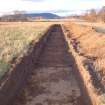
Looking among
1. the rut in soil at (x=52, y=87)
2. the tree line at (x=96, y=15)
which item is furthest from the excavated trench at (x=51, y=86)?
the tree line at (x=96, y=15)

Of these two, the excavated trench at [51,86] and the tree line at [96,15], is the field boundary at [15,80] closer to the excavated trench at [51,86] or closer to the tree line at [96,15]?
the excavated trench at [51,86]

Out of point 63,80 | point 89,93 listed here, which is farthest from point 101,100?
point 63,80

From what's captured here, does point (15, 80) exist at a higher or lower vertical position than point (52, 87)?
higher

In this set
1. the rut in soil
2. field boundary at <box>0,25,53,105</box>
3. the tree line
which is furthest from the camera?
the tree line

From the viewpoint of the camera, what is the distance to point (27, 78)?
1296 cm

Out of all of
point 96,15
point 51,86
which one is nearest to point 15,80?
point 51,86

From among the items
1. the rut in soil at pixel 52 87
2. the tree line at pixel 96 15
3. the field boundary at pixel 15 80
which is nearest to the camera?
the field boundary at pixel 15 80

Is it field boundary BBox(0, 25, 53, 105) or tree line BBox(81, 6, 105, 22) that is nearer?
field boundary BBox(0, 25, 53, 105)

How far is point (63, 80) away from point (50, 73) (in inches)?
52.7

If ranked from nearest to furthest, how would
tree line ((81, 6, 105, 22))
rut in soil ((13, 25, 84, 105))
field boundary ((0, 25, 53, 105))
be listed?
field boundary ((0, 25, 53, 105)) → rut in soil ((13, 25, 84, 105)) → tree line ((81, 6, 105, 22))

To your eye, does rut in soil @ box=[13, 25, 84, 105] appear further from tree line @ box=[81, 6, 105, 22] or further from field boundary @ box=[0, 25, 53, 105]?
tree line @ box=[81, 6, 105, 22]

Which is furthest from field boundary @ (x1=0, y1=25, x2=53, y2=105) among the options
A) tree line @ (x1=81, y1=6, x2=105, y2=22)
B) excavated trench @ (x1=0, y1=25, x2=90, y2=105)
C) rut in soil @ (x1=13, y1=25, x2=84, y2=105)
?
tree line @ (x1=81, y1=6, x2=105, y2=22)

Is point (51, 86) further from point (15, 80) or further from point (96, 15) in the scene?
point (96, 15)

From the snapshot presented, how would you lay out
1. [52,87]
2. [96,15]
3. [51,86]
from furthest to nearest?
[96,15], [51,86], [52,87]
